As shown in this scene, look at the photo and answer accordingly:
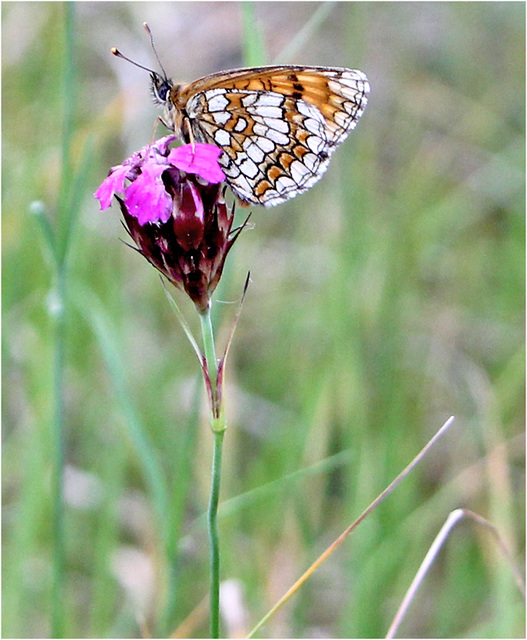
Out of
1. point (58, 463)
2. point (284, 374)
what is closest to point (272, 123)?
point (58, 463)

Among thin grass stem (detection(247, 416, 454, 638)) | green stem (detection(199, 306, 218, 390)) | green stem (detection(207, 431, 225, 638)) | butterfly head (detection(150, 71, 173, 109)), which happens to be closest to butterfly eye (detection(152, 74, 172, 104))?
butterfly head (detection(150, 71, 173, 109))

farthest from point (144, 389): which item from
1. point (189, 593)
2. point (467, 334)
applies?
point (467, 334)

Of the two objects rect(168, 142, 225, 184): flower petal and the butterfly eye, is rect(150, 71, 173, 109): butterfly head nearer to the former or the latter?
the butterfly eye

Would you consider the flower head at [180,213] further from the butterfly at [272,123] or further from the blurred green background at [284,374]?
the blurred green background at [284,374]

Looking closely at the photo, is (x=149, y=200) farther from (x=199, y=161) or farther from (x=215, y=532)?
(x=215, y=532)

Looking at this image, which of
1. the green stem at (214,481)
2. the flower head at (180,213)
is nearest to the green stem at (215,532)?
the green stem at (214,481)
